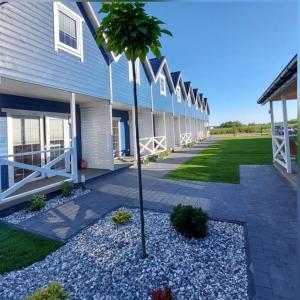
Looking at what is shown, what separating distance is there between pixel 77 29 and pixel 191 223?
7.51 meters

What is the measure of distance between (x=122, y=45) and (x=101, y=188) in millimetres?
5425

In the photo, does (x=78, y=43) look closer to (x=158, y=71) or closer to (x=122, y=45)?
(x=122, y=45)

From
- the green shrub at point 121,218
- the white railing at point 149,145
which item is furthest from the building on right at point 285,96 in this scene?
the white railing at point 149,145

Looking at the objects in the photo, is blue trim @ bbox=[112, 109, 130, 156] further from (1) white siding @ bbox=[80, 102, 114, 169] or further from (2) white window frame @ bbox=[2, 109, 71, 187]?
(2) white window frame @ bbox=[2, 109, 71, 187]

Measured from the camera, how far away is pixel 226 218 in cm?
477

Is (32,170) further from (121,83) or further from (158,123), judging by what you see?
(158,123)

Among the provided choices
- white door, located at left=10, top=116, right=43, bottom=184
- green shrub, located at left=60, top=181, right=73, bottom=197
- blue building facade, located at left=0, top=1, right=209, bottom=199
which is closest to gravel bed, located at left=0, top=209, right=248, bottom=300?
green shrub, located at left=60, top=181, right=73, bottom=197

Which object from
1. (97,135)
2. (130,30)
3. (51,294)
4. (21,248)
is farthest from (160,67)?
(51,294)

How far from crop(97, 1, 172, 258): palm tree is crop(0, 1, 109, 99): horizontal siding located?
3.59m

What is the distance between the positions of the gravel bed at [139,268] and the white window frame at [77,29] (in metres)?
5.80

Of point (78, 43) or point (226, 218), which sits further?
point (78, 43)

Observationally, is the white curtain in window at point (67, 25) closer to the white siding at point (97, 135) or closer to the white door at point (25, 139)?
the white siding at point (97, 135)

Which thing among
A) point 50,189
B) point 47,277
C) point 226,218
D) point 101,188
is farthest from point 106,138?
point 47,277

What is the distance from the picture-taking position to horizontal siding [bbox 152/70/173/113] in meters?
15.4
